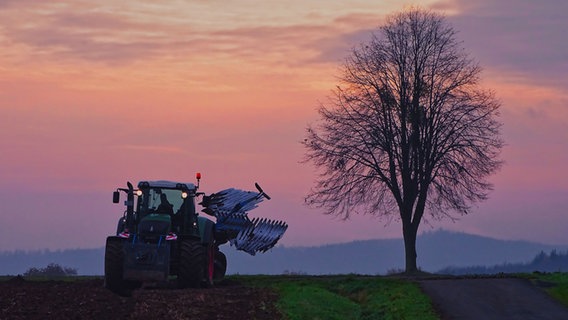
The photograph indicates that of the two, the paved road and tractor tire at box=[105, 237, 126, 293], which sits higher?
tractor tire at box=[105, 237, 126, 293]

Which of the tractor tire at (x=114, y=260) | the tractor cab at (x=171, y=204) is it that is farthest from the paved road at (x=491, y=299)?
the tractor tire at (x=114, y=260)

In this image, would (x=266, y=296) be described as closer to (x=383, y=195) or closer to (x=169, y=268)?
(x=169, y=268)

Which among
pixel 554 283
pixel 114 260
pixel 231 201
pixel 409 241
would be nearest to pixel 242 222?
pixel 231 201

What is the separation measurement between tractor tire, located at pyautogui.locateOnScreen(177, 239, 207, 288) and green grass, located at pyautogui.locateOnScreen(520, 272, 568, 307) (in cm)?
1197

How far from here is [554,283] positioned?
37.5 meters

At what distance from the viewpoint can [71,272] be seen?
59.2 metres

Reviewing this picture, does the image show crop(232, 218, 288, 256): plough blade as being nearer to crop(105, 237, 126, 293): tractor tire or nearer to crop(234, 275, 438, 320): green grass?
crop(234, 275, 438, 320): green grass

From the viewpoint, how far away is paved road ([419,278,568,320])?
31.4 m

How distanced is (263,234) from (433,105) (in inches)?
680

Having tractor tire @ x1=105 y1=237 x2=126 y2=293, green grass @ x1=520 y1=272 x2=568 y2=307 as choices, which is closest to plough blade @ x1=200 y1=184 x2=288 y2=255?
tractor tire @ x1=105 y1=237 x2=126 y2=293

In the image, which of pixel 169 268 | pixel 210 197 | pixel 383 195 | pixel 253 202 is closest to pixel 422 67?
pixel 383 195

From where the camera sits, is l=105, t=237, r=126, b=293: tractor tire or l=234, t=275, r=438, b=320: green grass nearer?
l=234, t=275, r=438, b=320: green grass

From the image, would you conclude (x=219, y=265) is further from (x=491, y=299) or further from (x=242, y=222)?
(x=491, y=299)

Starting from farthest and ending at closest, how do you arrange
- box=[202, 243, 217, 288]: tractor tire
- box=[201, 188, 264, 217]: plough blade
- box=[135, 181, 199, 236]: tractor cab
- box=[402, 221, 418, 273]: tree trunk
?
box=[402, 221, 418, 273]: tree trunk
box=[201, 188, 264, 217]: plough blade
box=[202, 243, 217, 288]: tractor tire
box=[135, 181, 199, 236]: tractor cab
